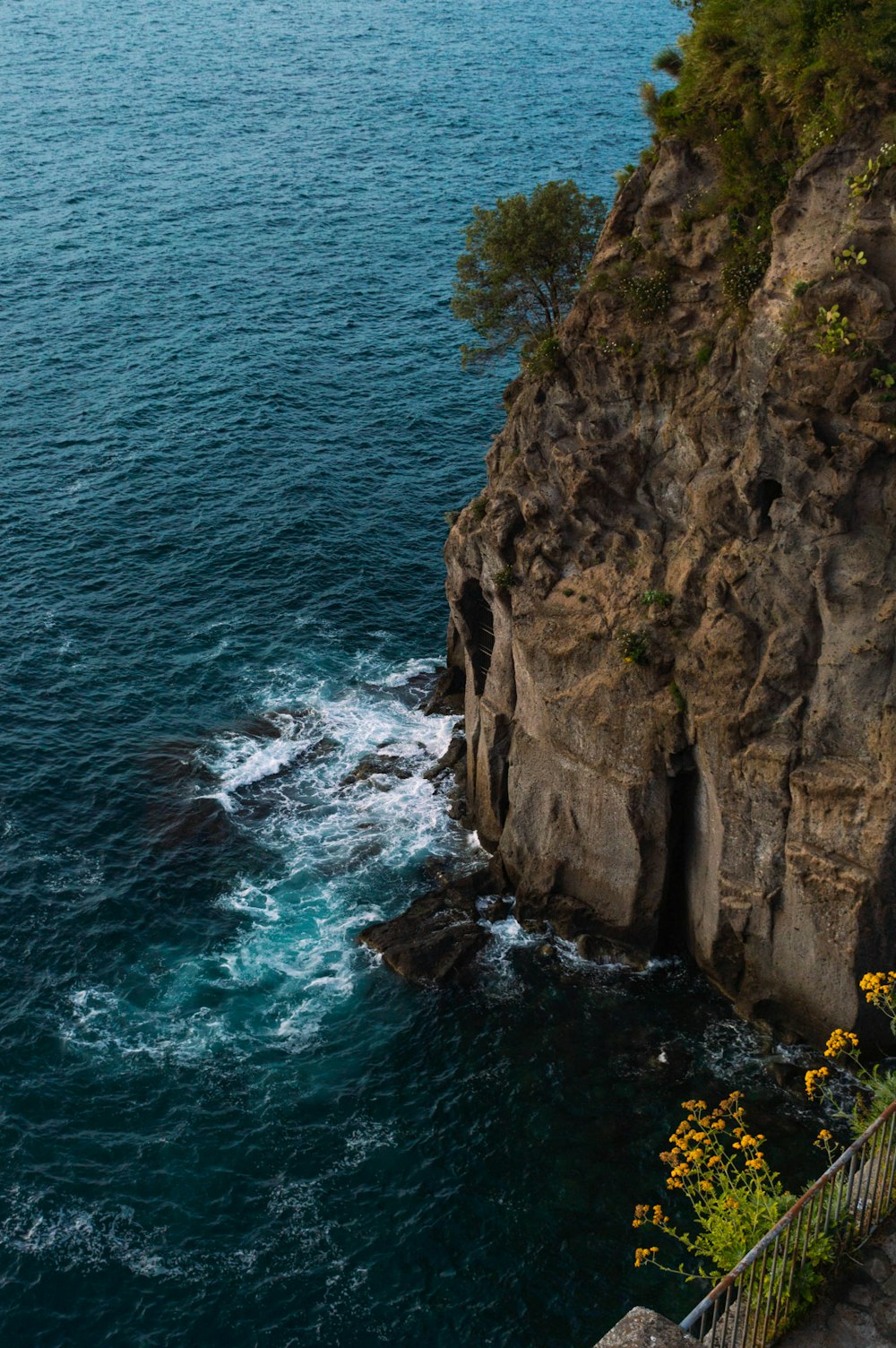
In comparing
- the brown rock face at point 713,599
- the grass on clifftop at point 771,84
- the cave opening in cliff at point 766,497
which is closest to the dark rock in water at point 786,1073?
the brown rock face at point 713,599

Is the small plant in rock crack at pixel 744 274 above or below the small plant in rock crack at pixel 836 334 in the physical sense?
above

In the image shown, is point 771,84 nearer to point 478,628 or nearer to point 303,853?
point 478,628

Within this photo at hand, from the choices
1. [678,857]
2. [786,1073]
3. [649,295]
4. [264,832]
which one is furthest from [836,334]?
[264,832]

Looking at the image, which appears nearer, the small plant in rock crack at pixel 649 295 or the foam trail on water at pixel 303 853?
the small plant in rock crack at pixel 649 295

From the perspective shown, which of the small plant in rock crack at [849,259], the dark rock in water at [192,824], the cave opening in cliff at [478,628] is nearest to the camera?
the small plant in rock crack at [849,259]

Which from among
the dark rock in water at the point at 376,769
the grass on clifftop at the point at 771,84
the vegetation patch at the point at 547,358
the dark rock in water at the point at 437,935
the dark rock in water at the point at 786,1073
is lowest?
the dark rock in water at the point at 786,1073

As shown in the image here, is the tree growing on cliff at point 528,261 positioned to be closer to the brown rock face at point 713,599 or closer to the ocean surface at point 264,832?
the brown rock face at point 713,599

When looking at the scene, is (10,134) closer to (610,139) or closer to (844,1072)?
(610,139)

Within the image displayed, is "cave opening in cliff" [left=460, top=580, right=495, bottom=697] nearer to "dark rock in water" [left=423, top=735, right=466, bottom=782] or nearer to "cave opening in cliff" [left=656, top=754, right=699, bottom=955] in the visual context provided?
"dark rock in water" [left=423, top=735, right=466, bottom=782]
